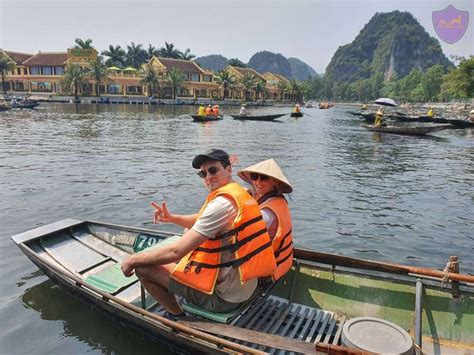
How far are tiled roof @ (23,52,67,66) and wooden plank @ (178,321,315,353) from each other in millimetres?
76420

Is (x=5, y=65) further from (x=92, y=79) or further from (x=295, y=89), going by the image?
(x=295, y=89)

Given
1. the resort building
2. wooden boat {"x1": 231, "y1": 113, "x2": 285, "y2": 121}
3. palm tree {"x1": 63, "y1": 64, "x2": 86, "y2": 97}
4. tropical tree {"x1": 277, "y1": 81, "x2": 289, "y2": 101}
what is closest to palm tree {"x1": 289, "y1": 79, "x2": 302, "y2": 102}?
tropical tree {"x1": 277, "y1": 81, "x2": 289, "y2": 101}

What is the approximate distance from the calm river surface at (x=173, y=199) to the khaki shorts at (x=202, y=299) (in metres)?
1.22

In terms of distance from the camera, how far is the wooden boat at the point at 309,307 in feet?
13.1

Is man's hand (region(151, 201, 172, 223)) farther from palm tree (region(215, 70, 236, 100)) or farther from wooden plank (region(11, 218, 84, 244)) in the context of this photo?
palm tree (region(215, 70, 236, 100))

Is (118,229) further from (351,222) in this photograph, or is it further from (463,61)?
(463,61)

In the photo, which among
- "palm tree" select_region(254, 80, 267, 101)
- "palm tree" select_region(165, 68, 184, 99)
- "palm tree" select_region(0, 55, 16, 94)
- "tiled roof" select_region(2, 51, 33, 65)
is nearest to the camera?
"palm tree" select_region(0, 55, 16, 94)

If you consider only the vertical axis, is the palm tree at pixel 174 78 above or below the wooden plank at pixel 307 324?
above

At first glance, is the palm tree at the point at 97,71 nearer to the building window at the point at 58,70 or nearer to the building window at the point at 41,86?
the building window at the point at 58,70

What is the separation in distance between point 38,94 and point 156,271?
76734mm

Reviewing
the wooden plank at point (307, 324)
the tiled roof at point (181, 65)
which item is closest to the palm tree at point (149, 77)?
the tiled roof at point (181, 65)

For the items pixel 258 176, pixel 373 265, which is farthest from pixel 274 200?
pixel 373 265

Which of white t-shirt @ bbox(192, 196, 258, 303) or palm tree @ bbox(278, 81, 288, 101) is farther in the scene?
palm tree @ bbox(278, 81, 288, 101)

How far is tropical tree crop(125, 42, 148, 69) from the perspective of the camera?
86.7 metres
